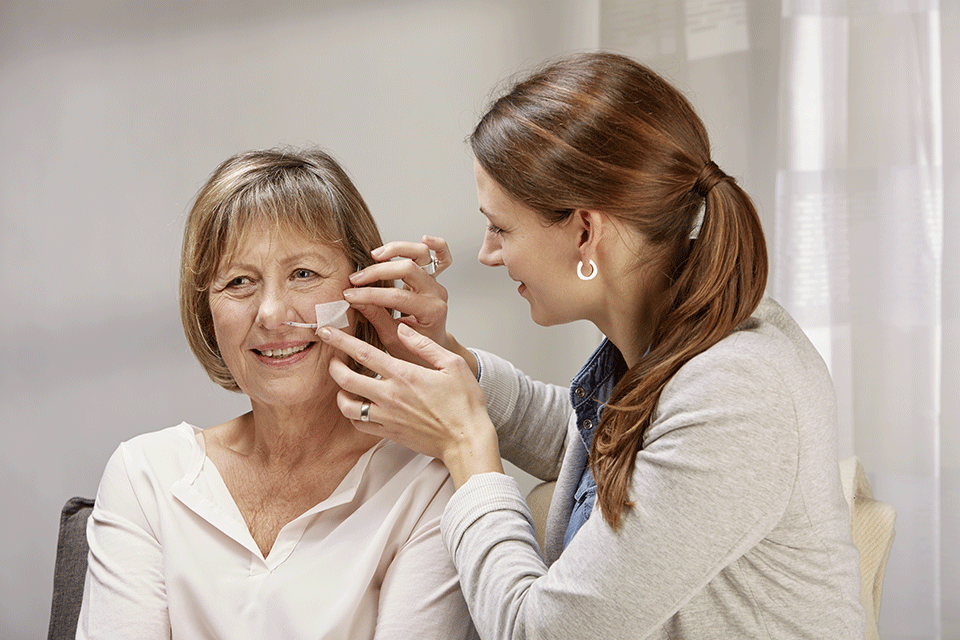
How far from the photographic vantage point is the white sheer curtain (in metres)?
1.94

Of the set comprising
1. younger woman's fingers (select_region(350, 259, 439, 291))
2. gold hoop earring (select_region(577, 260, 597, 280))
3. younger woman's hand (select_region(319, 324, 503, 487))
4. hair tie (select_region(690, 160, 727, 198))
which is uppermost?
hair tie (select_region(690, 160, 727, 198))

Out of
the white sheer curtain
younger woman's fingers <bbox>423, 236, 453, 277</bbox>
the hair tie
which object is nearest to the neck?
younger woman's fingers <bbox>423, 236, 453, 277</bbox>

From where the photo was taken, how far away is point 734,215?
1111 mm

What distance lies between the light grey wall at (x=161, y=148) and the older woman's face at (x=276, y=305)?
3.11ft

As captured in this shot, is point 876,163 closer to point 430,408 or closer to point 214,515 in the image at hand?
point 430,408

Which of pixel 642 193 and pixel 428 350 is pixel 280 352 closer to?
pixel 428 350

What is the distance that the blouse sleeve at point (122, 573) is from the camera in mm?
1316

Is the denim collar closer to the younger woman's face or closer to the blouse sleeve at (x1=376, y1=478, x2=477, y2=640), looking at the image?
the younger woman's face

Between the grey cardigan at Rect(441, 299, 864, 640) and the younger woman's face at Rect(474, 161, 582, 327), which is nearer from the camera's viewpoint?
the grey cardigan at Rect(441, 299, 864, 640)

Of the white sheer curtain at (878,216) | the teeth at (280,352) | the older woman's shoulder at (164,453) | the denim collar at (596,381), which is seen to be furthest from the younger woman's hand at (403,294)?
the white sheer curtain at (878,216)

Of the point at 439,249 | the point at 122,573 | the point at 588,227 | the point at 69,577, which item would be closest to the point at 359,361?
the point at 439,249

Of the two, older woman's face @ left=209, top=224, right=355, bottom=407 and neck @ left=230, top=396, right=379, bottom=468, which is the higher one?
older woman's face @ left=209, top=224, right=355, bottom=407

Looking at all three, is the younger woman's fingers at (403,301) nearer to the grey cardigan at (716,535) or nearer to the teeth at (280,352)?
the teeth at (280,352)

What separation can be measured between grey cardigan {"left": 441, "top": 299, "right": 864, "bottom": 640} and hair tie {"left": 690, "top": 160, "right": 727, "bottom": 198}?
0.19m
